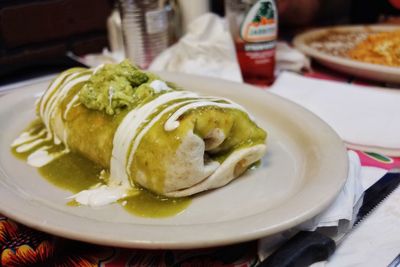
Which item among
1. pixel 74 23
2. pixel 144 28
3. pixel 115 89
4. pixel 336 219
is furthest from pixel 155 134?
pixel 74 23

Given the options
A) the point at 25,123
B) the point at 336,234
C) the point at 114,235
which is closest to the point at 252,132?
the point at 336,234

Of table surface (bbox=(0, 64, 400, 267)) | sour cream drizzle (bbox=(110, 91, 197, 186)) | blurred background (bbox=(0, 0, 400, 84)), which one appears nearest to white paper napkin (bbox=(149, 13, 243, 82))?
blurred background (bbox=(0, 0, 400, 84))

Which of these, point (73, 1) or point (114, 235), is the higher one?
point (73, 1)

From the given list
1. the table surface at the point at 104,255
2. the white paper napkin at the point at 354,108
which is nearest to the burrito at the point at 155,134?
the table surface at the point at 104,255

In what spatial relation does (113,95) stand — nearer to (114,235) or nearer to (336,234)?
(114,235)

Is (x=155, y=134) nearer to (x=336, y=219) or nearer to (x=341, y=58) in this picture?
(x=336, y=219)

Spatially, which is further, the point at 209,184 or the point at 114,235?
the point at 209,184

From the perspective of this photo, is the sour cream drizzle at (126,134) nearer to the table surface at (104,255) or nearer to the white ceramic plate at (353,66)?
the table surface at (104,255)
